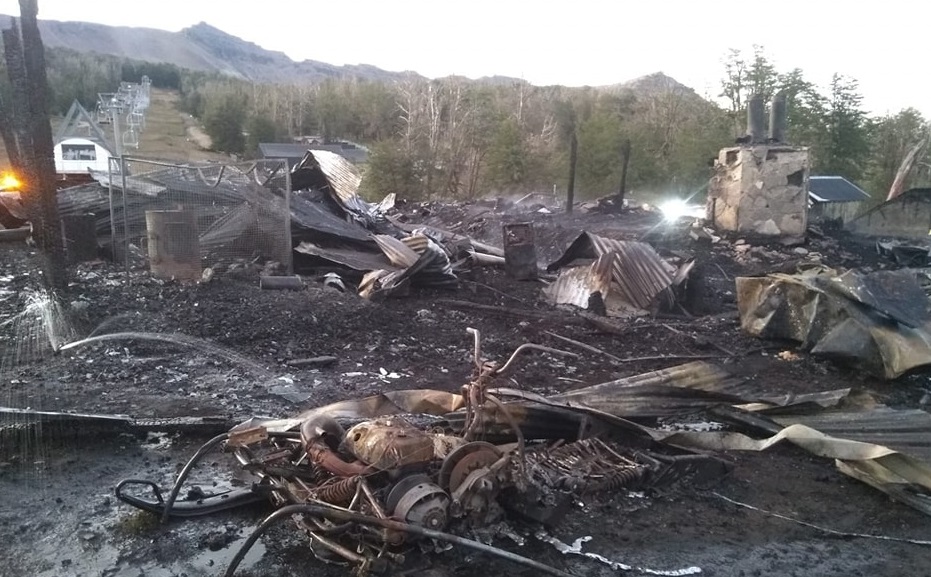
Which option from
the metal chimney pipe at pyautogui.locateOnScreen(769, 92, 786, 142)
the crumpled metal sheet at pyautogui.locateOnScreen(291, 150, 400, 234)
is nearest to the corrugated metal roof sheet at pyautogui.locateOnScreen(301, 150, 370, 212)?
the crumpled metal sheet at pyautogui.locateOnScreen(291, 150, 400, 234)

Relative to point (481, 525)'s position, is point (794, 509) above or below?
below

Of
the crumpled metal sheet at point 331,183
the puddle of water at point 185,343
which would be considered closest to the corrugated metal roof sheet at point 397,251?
the crumpled metal sheet at point 331,183

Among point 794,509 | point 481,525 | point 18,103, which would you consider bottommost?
point 794,509

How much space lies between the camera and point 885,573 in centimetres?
384

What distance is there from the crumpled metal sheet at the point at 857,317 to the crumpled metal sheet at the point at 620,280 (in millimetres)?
1998

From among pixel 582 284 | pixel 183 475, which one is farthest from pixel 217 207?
pixel 183 475

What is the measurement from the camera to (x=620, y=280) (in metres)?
10.2

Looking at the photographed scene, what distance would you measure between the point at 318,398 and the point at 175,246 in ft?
16.7

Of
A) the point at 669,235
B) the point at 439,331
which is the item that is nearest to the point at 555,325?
the point at 439,331

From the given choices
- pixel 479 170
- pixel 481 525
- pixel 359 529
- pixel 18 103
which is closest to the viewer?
pixel 359 529

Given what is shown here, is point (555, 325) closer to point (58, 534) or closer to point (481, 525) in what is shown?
point (481, 525)

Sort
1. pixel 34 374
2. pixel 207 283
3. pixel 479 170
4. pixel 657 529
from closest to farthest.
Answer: pixel 657 529 < pixel 34 374 < pixel 207 283 < pixel 479 170

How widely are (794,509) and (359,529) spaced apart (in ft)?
9.86

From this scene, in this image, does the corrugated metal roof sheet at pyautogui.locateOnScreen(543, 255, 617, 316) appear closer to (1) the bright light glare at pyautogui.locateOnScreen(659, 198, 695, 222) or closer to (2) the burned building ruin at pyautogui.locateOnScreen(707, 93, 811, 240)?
(2) the burned building ruin at pyautogui.locateOnScreen(707, 93, 811, 240)
